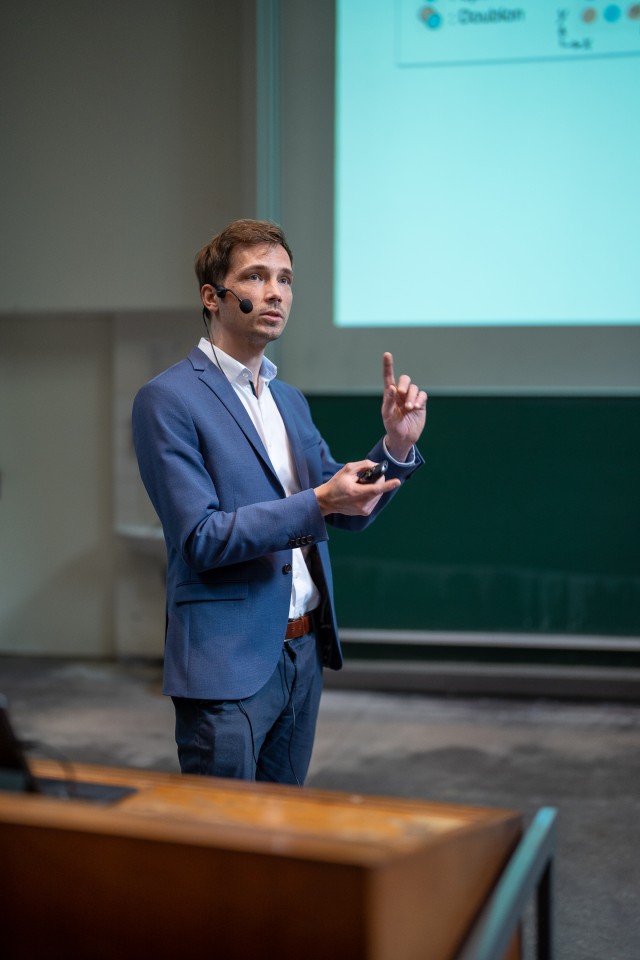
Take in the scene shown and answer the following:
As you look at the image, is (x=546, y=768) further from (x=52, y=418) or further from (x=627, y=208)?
(x=52, y=418)

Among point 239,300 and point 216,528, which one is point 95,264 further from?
point 216,528

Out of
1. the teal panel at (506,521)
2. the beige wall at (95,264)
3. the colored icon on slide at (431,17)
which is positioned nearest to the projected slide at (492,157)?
the colored icon on slide at (431,17)

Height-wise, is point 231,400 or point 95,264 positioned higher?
point 95,264

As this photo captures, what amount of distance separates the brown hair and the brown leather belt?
65 cm

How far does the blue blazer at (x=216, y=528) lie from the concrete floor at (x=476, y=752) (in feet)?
2.88

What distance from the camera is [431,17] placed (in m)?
4.17

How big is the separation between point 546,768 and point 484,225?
225 cm

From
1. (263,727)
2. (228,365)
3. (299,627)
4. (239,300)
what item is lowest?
(263,727)

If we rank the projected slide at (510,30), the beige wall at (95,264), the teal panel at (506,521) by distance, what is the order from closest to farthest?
1. the projected slide at (510,30)
2. the teal panel at (506,521)
3. the beige wall at (95,264)

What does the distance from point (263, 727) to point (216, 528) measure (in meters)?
0.40

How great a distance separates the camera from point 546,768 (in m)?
3.54

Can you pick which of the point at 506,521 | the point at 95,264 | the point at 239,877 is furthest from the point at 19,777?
the point at 95,264

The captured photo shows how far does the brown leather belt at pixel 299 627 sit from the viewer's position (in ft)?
6.00

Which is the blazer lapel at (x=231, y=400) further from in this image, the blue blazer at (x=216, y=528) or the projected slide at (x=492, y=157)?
the projected slide at (x=492, y=157)
